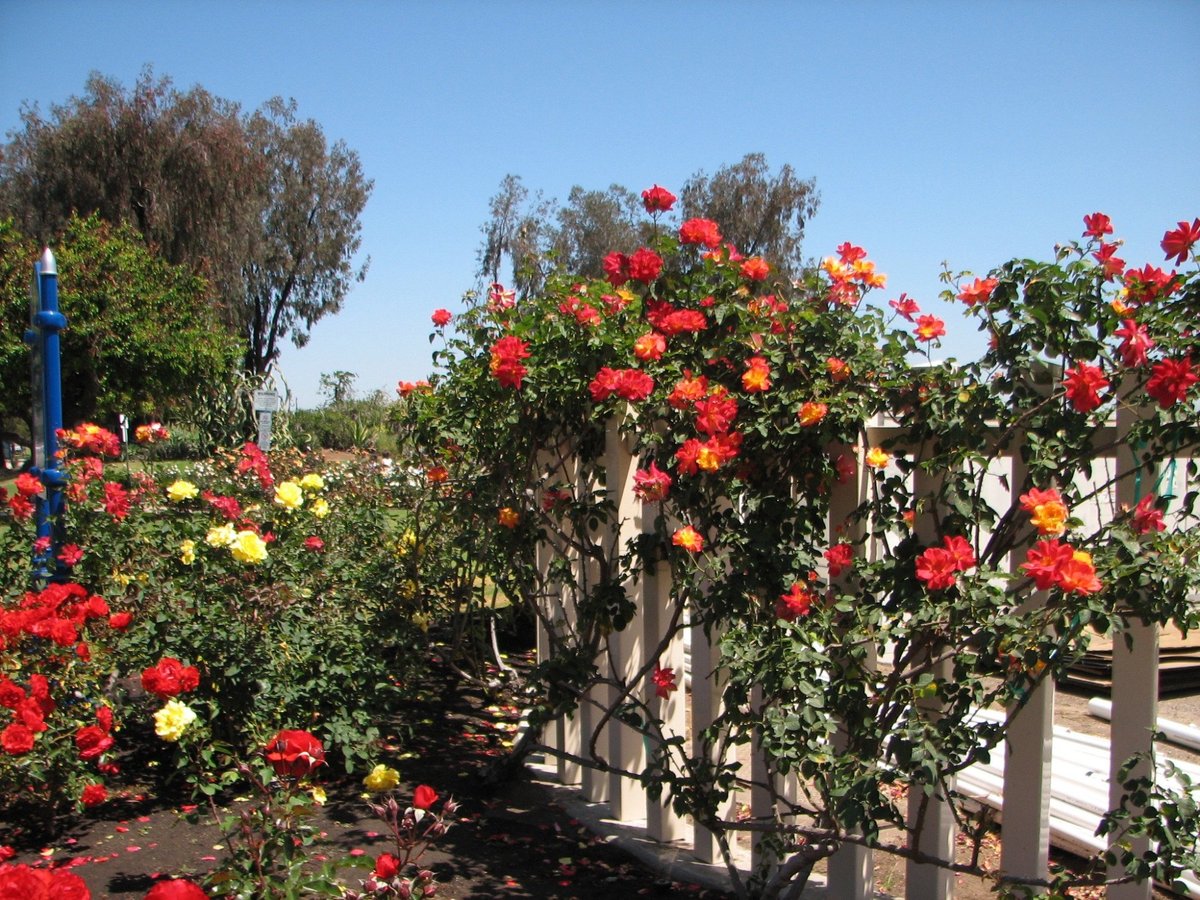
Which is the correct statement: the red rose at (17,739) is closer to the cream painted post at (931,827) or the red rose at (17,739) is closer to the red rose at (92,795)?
the red rose at (92,795)

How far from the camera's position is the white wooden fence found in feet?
6.06

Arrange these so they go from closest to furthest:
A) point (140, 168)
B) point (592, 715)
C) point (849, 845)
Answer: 1. point (849, 845)
2. point (592, 715)
3. point (140, 168)

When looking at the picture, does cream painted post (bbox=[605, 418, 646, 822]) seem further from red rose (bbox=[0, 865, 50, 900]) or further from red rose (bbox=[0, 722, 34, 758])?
red rose (bbox=[0, 865, 50, 900])

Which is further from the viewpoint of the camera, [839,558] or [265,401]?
[265,401]

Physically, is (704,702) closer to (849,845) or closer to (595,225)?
(849,845)

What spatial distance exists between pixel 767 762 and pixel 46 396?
3.08 m

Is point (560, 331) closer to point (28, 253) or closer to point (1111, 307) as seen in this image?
point (1111, 307)

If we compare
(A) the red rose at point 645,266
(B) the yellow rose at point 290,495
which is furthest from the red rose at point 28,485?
(A) the red rose at point 645,266

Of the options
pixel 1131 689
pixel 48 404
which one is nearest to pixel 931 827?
pixel 1131 689

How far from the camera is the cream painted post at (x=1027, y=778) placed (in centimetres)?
192

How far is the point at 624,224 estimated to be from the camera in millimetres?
34688

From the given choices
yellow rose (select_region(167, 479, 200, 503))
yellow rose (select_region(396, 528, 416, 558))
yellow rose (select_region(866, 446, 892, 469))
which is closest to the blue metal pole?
yellow rose (select_region(167, 479, 200, 503))

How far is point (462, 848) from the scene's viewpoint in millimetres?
2775

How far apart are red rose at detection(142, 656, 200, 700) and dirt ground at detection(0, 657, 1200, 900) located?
1.43 feet
